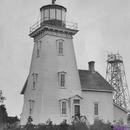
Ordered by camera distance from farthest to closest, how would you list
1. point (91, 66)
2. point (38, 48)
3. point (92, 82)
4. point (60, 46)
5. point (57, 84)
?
point (91, 66) < point (92, 82) < point (38, 48) < point (60, 46) < point (57, 84)

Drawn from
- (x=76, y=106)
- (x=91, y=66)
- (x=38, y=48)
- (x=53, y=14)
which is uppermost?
(x=53, y=14)

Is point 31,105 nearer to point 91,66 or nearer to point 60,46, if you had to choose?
point 60,46

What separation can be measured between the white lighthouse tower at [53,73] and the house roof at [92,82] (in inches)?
53.3

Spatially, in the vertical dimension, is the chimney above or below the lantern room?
below

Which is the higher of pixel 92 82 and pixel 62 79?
pixel 92 82

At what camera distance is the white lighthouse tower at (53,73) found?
1366 inches

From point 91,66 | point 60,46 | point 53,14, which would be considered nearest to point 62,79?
point 60,46

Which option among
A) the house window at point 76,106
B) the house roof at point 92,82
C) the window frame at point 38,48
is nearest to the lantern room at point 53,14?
the window frame at point 38,48

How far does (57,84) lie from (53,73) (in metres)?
1.14

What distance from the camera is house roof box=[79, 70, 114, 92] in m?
37.5

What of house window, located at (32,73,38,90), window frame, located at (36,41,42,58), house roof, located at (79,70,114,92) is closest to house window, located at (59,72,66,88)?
house roof, located at (79,70,114,92)

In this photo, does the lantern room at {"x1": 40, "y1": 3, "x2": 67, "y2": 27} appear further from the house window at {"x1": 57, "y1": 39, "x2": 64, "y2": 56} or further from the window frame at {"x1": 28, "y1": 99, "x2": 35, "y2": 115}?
the window frame at {"x1": 28, "y1": 99, "x2": 35, "y2": 115}

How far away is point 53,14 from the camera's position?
3638 cm

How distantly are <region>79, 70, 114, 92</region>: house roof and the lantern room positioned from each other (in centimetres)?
629
